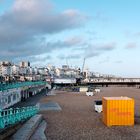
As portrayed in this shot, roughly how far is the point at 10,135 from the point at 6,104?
21352 millimetres

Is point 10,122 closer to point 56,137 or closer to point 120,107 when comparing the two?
point 56,137

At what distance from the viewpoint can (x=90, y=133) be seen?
81.6 feet

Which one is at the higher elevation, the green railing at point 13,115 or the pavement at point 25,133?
the green railing at point 13,115

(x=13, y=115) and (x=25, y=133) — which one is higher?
(x=13, y=115)

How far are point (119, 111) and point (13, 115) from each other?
29.5 ft

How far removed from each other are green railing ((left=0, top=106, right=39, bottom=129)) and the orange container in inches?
277

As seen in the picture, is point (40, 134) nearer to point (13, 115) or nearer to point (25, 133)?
point (25, 133)

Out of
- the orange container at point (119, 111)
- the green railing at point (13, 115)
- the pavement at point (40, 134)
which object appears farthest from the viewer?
the orange container at point (119, 111)

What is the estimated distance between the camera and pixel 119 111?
93.4ft

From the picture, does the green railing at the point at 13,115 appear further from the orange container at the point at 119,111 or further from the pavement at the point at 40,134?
the orange container at the point at 119,111

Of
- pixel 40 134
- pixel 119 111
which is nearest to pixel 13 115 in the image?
pixel 40 134

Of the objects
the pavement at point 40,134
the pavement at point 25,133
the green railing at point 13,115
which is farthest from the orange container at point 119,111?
the green railing at point 13,115

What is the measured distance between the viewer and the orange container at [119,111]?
2839 centimetres

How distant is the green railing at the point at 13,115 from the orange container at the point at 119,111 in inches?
277
